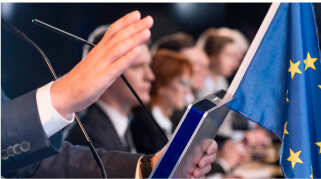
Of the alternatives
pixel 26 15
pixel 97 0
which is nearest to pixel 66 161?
pixel 26 15

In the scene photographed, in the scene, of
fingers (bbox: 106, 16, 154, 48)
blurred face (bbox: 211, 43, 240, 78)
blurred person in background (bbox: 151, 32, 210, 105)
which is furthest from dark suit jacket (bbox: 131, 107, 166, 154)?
blurred face (bbox: 211, 43, 240, 78)

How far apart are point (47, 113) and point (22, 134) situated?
0.18ft

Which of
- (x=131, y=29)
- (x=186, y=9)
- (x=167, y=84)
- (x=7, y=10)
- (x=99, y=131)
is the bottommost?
(x=167, y=84)

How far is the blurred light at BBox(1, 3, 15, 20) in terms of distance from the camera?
3.98 ft

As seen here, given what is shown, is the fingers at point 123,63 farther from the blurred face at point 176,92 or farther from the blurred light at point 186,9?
the blurred light at point 186,9

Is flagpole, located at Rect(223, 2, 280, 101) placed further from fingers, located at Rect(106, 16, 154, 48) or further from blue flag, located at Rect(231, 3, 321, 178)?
fingers, located at Rect(106, 16, 154, 48)

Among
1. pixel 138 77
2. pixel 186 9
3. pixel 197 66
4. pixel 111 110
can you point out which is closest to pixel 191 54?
pixel 197 66

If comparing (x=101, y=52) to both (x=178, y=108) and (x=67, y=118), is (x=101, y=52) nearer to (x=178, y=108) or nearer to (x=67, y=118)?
(x=67, y=118)

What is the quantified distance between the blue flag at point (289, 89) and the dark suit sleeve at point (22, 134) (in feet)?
1.46

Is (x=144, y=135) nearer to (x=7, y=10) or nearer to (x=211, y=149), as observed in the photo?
(x=7, y=10)

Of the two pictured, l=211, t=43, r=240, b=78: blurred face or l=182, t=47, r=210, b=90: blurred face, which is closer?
l=182, t=47, r=210, b=90: blurred face

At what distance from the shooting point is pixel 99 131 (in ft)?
4.58

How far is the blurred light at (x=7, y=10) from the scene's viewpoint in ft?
3.98

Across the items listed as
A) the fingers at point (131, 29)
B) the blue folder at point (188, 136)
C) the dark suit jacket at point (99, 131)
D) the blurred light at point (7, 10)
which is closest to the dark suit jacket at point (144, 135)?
the dark suit jacket at point (99, 131)
